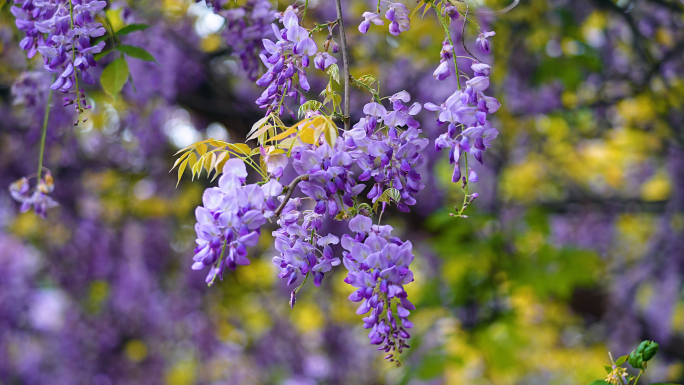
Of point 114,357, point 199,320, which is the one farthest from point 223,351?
point 114,357

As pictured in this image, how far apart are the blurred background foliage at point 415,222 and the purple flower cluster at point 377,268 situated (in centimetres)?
111

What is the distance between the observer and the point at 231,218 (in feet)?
2.38

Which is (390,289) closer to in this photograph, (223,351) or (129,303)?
(129,303)

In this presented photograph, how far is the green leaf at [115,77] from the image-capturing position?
122cm

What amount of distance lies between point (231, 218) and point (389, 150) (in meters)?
0.25

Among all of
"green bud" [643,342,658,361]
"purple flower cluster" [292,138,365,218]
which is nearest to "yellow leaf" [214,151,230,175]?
"purple flower cluster" [292,138,365,218]

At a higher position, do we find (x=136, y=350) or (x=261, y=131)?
(x=261, y=131)

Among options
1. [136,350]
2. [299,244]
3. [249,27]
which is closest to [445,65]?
[299,244]

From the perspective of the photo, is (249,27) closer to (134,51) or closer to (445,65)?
(134,51)

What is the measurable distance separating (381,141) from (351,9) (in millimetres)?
2909

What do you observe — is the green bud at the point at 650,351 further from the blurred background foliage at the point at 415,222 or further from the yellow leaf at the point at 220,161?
the blurred background foliage at the point at 415,222

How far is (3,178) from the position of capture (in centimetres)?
391

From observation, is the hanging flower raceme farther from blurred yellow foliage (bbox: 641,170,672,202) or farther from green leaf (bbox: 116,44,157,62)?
blurred yellow foliage (bbox: 641,170,672,202)

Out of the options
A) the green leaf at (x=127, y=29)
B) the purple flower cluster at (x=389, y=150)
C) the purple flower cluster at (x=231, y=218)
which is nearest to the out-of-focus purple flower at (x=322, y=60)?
the purple flower cluster at (x=389, y=150)
